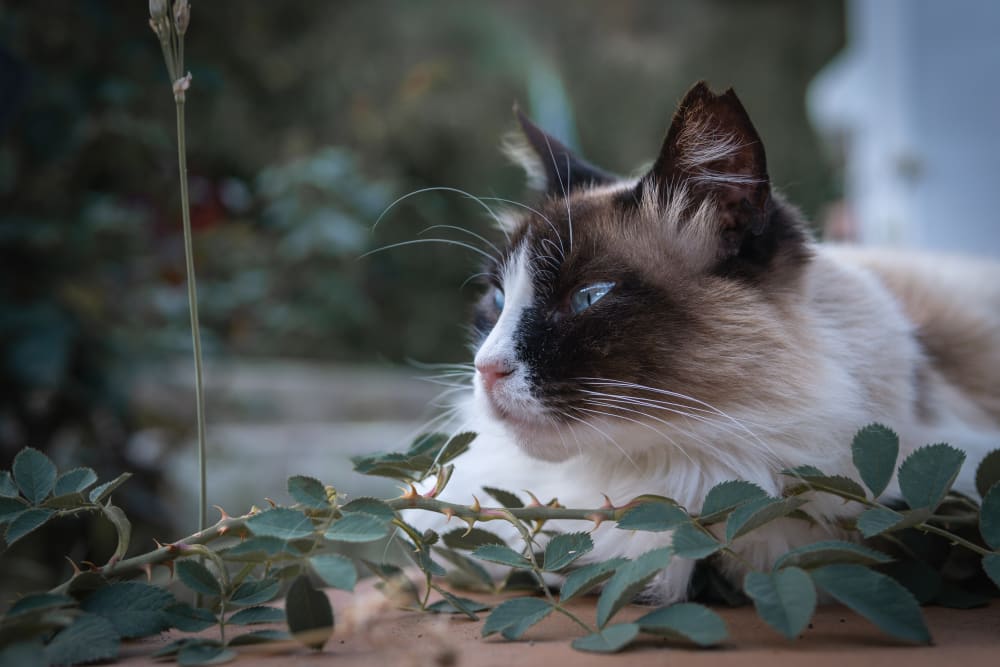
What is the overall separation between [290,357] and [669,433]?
196 inches

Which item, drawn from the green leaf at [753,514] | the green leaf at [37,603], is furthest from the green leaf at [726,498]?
the green leaf at [37,603]

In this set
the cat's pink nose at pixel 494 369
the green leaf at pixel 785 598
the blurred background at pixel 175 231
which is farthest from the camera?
the blurred background at pixel 175 231

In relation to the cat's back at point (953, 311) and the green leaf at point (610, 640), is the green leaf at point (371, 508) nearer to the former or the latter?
the green leaf at point (610, 640)

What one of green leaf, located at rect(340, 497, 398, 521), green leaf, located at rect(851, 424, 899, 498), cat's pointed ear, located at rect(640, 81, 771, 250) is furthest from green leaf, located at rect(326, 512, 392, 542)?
cat's pointed ear, located at rect(640, 81, 771, 250)

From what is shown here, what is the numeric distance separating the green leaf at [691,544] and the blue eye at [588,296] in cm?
33

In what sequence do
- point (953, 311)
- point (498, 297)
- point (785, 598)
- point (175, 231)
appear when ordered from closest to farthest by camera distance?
point (785, 598) < point (498, 297) < point (953, 311) < point (175, 231)

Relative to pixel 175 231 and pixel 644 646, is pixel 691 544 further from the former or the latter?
pixel 175 231

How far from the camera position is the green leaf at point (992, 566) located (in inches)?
27.7

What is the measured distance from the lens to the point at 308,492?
2.42 ft

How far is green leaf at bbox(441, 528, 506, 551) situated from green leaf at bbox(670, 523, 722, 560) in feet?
0.67

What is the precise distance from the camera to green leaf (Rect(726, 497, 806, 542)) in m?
0.73

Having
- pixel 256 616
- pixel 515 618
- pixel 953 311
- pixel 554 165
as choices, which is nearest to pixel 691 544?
pixel 515 618

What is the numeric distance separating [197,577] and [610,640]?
370 millimetres

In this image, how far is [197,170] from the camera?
8.18 feet
